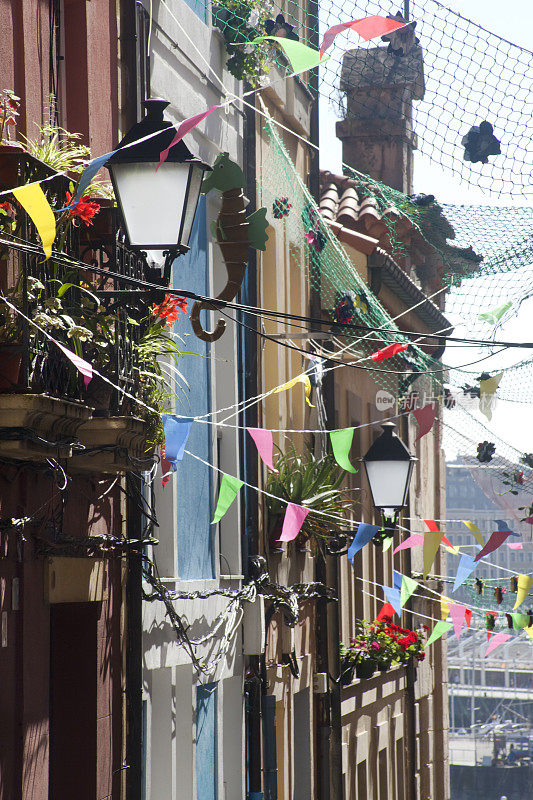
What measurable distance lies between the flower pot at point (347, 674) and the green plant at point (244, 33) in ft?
21.6

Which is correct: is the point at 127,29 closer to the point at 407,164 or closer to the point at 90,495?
the point at 90,495

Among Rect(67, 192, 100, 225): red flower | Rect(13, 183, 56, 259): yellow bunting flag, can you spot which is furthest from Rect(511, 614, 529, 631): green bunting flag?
Rect(13, 183, 56, 259): yellow bunting flag

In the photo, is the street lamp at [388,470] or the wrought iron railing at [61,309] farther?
the street lamp at [388,470]

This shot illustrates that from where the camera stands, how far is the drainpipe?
38.9 feet

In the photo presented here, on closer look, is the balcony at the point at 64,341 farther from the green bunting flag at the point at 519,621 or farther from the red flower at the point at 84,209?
the green bunting flag at the point at 519,621

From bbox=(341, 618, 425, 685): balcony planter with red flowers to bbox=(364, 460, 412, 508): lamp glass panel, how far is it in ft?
14.6

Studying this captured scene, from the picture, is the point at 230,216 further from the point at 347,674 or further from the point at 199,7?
the point at 347,674

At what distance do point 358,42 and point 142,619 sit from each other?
4081mm

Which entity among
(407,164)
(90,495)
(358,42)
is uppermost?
(407,164)

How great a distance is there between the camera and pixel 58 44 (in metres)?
8.38

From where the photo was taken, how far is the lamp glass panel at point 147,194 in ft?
19.5

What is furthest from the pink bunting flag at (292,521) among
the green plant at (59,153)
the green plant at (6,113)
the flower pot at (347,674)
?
the flower pot at (347,674)

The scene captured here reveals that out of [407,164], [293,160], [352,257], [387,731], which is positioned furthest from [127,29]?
[407,164]

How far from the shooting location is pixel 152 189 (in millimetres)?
5953
